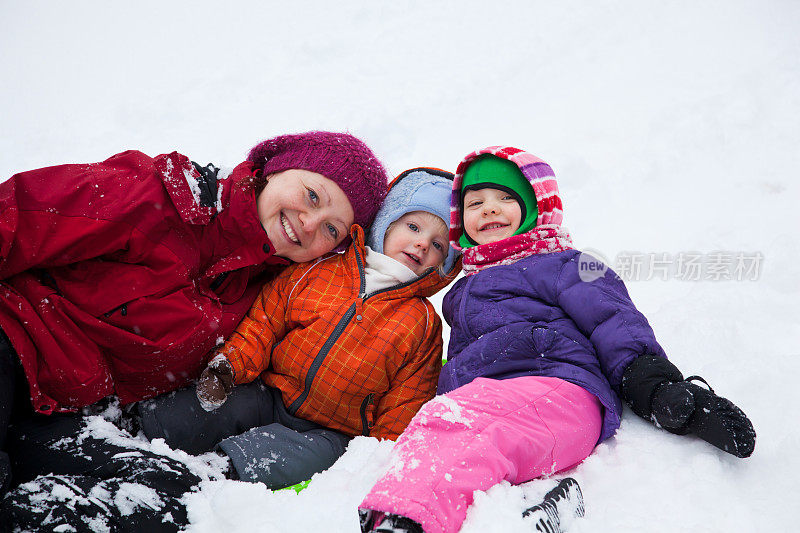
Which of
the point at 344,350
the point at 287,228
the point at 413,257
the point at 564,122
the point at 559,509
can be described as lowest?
the point at 559,509

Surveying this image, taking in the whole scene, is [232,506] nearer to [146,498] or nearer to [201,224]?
[146,498]

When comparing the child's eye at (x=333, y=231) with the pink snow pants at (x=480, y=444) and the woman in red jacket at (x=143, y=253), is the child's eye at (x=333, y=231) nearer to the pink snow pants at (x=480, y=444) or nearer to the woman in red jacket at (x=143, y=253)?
the woman in red jacket at (x=143, y=253)

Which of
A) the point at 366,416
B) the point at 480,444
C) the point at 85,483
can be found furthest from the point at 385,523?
the point at 366,416

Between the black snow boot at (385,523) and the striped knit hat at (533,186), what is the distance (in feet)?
4.33

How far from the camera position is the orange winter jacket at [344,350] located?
2.07 metres

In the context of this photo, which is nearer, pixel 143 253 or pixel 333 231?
pixel 143 253

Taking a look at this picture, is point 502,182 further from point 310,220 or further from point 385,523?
point 385,523

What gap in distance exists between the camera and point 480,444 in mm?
1437

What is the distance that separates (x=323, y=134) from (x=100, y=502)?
4.87 feet

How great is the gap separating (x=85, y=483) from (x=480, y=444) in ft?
3.25

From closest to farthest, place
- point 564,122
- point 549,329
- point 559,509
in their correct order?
point 559,509 → point 549,329 → point 564,122

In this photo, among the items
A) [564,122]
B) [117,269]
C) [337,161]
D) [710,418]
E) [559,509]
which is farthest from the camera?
[564,122]

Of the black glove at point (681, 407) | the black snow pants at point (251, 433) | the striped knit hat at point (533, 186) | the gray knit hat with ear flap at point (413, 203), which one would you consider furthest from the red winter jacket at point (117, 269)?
the black glove at point (681, 407)

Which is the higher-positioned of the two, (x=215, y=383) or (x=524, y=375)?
(x=215, y=383)
